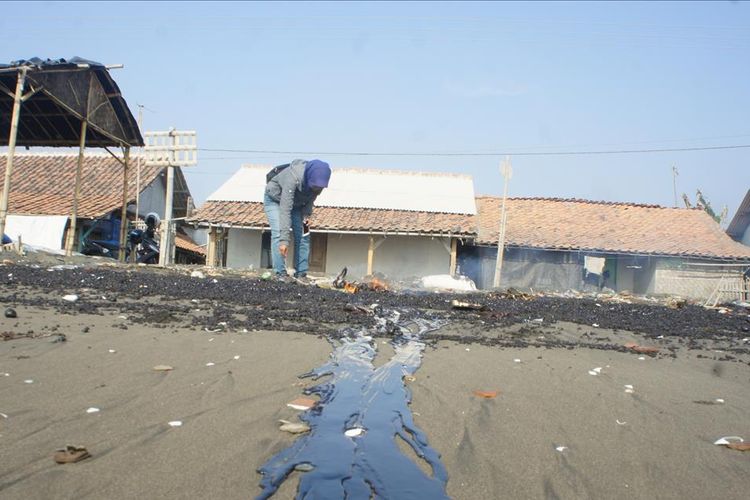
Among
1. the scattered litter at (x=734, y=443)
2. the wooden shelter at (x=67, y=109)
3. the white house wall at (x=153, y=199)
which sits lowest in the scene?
the scattered litter at (x=734, y=443)

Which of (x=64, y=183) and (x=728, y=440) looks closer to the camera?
(x=728, y=440)

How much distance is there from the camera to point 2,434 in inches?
91.9

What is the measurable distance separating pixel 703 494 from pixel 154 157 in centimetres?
2044

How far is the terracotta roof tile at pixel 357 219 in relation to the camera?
18375 millimetres

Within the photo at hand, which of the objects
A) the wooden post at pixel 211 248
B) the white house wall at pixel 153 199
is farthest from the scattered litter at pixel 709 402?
the white house wall at pixel 153 199

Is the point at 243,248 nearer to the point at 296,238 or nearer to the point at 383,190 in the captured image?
the point at 383,190

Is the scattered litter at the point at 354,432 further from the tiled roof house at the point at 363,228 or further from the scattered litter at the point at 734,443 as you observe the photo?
the tiled roof house at the point at 363,228

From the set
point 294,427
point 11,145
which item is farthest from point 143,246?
point 294,427

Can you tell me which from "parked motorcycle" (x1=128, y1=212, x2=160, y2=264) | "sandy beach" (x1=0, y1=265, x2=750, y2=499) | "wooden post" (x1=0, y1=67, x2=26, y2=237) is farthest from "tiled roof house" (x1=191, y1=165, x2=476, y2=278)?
"sandy beach" (x1=0, y1=265, x2=750, y2=499)

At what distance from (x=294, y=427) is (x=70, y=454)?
0.85 metres

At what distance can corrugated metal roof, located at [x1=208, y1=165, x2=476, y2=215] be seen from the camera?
20.2 metres

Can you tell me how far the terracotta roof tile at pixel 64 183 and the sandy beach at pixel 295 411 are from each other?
699 inches

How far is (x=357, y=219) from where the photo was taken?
753 inches

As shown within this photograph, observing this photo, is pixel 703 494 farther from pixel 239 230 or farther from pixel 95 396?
pixel 239 230
